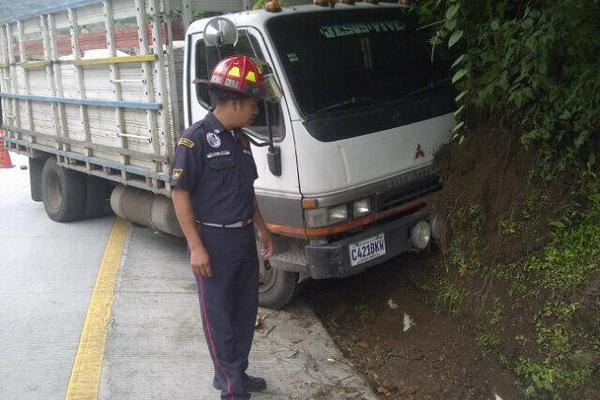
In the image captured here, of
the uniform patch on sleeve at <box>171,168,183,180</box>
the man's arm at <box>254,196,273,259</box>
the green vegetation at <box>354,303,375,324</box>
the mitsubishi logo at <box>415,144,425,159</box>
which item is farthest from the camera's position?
the green vegetation at <box>354,303,375,324</box>

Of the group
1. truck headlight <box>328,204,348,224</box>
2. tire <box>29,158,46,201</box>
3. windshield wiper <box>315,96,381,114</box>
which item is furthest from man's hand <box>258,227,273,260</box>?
tire <box>29,158,46,201</box>

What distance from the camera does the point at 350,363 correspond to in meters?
3.87

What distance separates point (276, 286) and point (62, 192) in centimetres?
375

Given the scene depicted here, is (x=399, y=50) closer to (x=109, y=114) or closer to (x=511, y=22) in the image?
(x=511, y=22)

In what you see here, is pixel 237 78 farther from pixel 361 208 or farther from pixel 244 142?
pixel 361 208

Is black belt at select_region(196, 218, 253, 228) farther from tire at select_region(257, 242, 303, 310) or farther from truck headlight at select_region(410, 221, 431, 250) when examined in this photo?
truck headlight at select_region(410, 221, 431, 250)

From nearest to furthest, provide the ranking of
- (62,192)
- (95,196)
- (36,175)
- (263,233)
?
(263,233)
(62,192)
(95,196)
(36,175)

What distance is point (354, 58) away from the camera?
4066 millimetres

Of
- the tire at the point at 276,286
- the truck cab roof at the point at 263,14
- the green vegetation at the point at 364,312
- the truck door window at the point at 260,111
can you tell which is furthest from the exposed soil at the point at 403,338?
the truck cab roof at the point at 263,14

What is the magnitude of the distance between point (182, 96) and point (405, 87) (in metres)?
1.73

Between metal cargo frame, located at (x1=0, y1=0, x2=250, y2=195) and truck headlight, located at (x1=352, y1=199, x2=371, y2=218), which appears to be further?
metal cargo frame, located at (x1=0, y1=0, x2=250, y2=195)

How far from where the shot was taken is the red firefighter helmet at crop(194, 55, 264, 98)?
295cm

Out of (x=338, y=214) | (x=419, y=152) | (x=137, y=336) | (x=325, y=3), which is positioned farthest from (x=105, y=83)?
(x=419, y=152)

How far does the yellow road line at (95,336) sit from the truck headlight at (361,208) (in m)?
1.87
